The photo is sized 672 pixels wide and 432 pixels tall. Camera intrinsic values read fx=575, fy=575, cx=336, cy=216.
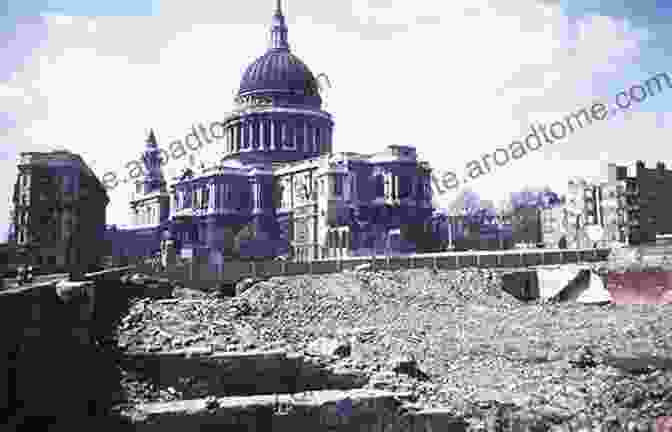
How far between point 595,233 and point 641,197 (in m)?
6.01

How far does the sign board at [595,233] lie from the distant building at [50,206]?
4286cm

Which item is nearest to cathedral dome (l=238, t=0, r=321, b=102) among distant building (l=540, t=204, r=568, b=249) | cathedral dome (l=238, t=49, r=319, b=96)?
cathedral dome (l=238, t=49, r=319, b=96)

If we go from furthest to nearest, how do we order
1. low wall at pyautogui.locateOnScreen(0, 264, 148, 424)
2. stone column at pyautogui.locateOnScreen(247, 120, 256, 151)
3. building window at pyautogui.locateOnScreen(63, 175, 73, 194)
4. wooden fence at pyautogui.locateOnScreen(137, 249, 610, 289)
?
stone column at pyautogui.locateOnScreen(247, 120, 256, 151) < building window at pyautogui.locateOnScreen(63, 175, 73, 194) < wooden fence at pyautogui.locateOnScreen(137, 249, 610, 289) < low wall at pyautogui.locateOnScreen(0, 264, 148, 424)

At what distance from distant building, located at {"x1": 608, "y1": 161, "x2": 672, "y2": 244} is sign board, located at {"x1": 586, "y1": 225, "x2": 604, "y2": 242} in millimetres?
2540

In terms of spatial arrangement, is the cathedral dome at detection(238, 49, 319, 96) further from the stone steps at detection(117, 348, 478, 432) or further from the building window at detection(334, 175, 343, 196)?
the stone steps at detection(117, 348, 478, 432)

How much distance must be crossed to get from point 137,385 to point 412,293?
20581 millimetres

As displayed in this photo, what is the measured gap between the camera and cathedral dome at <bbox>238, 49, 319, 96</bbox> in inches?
3017

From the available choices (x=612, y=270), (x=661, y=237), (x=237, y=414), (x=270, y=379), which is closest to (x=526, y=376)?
(x=270, y=379)

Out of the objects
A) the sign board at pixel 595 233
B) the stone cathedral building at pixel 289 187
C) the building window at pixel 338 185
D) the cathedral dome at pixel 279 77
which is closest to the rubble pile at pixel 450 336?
the stone cathedral building at pixel 289 187

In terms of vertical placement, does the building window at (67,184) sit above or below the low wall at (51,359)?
above

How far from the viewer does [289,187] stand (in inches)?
2749

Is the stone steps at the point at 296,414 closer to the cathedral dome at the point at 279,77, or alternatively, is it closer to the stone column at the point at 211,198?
the stone column at the point at 211,198

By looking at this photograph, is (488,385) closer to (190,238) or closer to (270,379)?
(270,379)

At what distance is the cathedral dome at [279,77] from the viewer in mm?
76625
